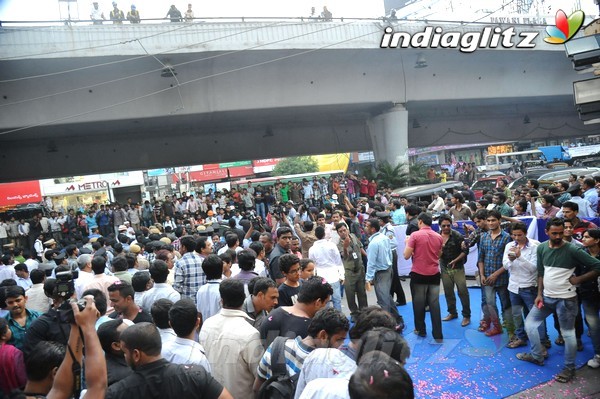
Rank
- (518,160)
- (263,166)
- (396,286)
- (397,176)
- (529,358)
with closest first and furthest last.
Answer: (529,358) < (396,286) < (397,176) < (518,160) < (263,166)

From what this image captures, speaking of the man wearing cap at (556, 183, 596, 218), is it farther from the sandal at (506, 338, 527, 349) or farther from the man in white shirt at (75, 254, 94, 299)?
the man in white shirt at (75, 254, 94, 299)

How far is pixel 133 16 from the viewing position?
48.0 feet

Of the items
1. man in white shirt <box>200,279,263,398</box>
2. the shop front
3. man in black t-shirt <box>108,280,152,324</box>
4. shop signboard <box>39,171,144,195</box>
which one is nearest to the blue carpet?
man in white shirt <box>200,279,263,398</box>

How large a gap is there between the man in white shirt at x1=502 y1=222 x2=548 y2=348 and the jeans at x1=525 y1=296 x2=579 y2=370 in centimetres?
29

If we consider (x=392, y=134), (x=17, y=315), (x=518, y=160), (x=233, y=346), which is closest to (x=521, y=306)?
(x=233, y=346)

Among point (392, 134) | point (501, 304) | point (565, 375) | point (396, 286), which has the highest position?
point (392, 134)

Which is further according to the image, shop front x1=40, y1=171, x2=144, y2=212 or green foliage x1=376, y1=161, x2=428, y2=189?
shop front x1=40, y1=171, x2=144, y2=212

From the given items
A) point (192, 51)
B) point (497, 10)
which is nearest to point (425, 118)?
point (497, 10)

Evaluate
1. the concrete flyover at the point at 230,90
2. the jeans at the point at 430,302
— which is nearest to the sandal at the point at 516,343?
the jeans at the point at 430,302

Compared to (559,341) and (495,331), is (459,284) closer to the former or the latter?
(495,331)

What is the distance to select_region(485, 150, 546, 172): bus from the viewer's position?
96.0 feet

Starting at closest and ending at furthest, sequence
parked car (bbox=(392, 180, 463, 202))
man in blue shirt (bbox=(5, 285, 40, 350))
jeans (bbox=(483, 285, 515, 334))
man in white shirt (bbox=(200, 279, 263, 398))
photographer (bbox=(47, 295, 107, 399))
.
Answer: photographer (bbox=(47, 295, 107, 399)), man in white shirt (bbox=(200, 279, 263, 398)), man in blue shirt (bbox=(5, 285, 40, 350)), jeans (bbox=(483, 285, 515, 334)), parked car (bbox=(392, 180, 463, 202))

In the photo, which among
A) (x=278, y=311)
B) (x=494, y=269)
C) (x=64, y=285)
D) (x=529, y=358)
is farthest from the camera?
(x=494, y=269)

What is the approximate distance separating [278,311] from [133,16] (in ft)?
44.9
